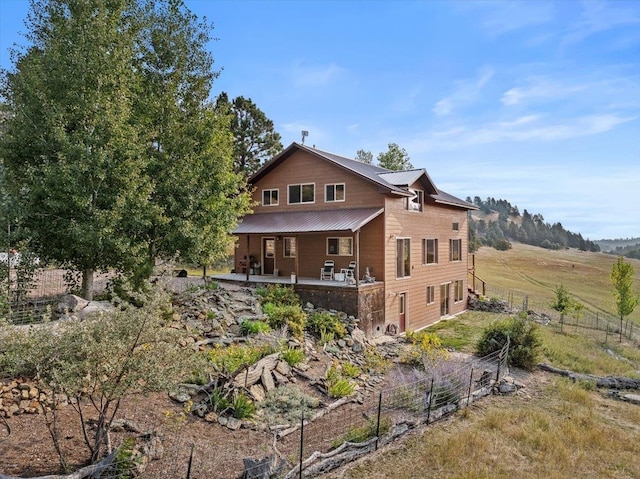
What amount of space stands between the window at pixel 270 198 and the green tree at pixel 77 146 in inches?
394

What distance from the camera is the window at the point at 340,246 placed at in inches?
792

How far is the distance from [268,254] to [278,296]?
6869 mm

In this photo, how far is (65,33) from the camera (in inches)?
515

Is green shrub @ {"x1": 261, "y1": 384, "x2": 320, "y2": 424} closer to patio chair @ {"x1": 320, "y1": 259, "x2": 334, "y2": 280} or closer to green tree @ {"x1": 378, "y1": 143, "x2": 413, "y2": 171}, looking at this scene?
patio chair @ {"x1": 320, "y1": 259, "x2": 334, "y2": 280}

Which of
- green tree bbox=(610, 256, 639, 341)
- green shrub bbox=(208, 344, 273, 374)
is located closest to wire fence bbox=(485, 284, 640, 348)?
green tree bbox=(610, 256, 639, 341)


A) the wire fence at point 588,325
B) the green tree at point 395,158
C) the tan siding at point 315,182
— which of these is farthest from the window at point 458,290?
the green tree at point 395,158

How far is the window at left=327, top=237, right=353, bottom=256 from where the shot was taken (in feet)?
66.0

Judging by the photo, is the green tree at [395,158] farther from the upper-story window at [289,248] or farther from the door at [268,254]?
the upper-story window at [289,248]

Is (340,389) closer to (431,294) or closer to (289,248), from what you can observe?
(289,248)

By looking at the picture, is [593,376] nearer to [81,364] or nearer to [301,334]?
[301,334]

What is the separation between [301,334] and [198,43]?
41.9 ft

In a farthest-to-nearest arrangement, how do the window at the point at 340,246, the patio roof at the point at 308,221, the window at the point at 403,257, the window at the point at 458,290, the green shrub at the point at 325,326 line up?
1. the window at the point at 458,290
2. the window at the point at 403,257
3. the window at the point at 340,246
4. the patio roof at the point at 308,221
5. the green shrub at the point at 325,326

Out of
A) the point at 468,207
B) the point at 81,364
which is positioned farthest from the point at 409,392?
the point at 468,207

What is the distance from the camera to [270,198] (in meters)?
23.1
